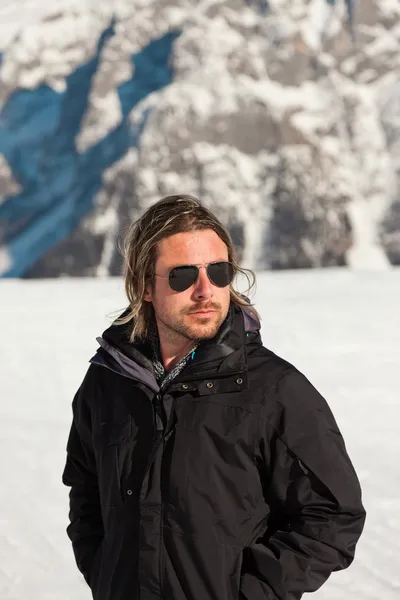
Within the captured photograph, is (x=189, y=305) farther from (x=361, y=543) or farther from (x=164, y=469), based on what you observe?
(x=361, y=543)

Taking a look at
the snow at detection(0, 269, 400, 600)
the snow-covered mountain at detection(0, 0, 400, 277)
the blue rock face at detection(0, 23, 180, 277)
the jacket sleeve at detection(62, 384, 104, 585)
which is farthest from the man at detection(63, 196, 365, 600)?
the blue rock face at detection(0, 23, 180, 277)

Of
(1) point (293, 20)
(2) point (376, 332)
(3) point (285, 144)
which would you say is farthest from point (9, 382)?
(1) point (293, 20)

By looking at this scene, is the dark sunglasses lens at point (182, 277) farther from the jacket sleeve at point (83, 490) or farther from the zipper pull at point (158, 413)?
the jacket sleeve at point (83, 490)

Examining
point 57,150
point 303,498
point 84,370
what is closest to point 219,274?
point 303,498

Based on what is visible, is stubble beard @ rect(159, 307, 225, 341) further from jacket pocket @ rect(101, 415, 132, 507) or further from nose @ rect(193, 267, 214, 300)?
jacket pocket @ rect(101, 415, 132, 507)

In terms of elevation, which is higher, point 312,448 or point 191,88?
point 191,88

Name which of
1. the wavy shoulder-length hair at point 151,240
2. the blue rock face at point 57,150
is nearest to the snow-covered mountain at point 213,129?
the blue rock face at point 57,150

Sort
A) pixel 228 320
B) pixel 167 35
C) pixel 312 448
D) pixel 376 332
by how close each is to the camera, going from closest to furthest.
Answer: pixel 312 448 < pixel 228 320 < pixel 376 332 < pixel 167 35

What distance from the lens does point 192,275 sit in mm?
2998

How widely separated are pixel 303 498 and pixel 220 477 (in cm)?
29

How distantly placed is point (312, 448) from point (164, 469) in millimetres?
499

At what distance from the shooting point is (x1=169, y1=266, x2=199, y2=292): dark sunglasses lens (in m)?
3.00

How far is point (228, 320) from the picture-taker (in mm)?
2963

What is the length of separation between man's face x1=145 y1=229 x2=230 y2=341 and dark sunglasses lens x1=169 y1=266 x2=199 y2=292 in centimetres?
2
